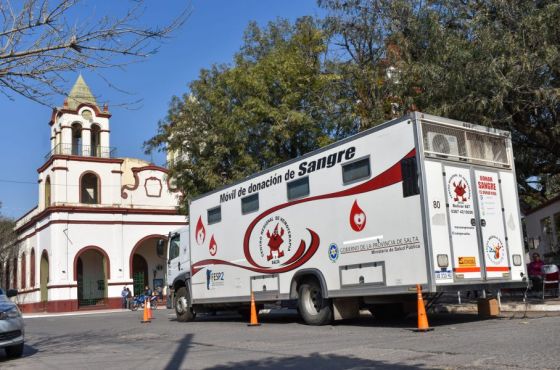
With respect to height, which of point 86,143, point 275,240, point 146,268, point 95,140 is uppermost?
point 95,140

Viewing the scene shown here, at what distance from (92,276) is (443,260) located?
119ft

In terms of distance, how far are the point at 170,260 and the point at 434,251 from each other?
10647mm

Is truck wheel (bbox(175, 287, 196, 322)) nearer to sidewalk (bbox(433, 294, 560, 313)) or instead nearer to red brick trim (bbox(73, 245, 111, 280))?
sidewalk (bbox(433, 294, 560, 313))

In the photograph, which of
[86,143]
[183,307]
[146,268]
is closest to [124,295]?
[146,268]

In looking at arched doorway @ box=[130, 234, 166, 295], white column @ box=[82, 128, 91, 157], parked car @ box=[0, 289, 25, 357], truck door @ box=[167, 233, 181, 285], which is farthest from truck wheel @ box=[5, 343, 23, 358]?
arched doorway @ box=[130, 234, 166, 295]

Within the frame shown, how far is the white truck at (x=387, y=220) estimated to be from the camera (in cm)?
1059

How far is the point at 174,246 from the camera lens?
745 inches

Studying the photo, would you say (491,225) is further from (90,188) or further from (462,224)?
(90,188)

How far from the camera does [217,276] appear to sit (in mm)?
15961

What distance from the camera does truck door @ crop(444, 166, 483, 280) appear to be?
1065cm

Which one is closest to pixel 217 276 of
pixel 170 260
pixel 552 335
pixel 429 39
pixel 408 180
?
pixel 170 260

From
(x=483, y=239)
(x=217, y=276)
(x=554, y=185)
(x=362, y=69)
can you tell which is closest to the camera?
(x=483, y=239)

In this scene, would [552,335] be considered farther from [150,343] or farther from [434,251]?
[150,343]

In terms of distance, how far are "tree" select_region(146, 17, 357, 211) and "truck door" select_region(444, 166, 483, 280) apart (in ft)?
29.0
